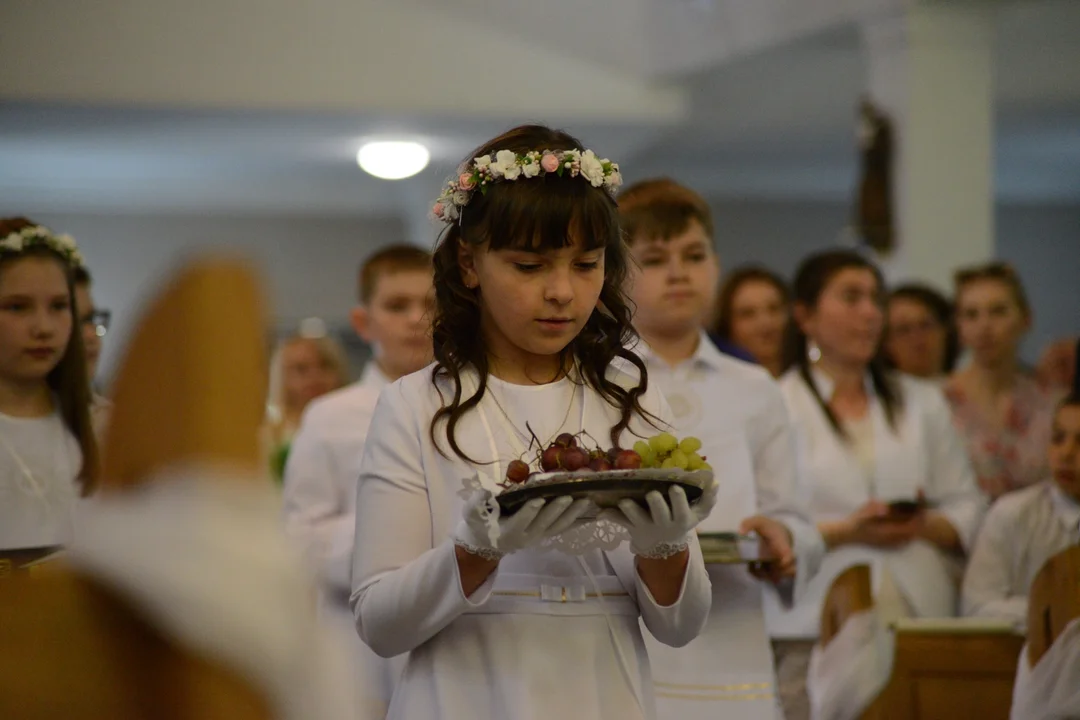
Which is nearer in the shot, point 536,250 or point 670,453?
point 670,453

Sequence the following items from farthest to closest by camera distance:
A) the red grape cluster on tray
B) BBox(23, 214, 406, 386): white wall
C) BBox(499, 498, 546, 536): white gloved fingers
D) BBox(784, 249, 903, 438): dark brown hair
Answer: BBox(23, 214, 406, 386): white wall < BBox(784, 249, 903, 438): dark brown hair < the red grape cluster on tray < BBox(499, 498, 546, 536): white gloved fingers

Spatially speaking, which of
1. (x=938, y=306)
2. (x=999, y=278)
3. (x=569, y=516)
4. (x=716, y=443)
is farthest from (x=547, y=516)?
(x=938, y=306)

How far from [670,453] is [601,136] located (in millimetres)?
9519

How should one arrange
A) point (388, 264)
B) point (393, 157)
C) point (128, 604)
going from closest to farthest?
point (128, 604), point (388, 264), point (393, 157)

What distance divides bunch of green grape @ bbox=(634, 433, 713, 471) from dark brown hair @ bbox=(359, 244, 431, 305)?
2649mm

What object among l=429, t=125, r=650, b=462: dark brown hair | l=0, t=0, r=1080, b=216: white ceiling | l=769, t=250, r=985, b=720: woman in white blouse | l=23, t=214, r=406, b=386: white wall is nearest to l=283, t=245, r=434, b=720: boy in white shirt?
l=769, t=250, r=985, b=720: woman in white blouse

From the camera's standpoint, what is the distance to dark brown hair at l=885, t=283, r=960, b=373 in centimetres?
674

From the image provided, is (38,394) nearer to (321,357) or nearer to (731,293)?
(731,293)

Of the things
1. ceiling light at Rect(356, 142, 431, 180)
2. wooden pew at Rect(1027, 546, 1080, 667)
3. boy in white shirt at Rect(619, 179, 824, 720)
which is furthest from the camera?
ceiling light at Rect(356, 142, 431, 180)

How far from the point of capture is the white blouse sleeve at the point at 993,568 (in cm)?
445

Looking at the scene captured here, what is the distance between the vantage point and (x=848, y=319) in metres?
4.99

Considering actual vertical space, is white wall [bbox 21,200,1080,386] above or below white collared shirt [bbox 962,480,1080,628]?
above

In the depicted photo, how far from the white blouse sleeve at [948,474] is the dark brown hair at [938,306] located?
1.85 m

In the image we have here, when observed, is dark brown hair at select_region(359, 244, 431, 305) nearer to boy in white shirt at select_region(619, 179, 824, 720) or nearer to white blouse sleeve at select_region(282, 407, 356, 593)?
white blouse sleeve at select_region(282, 407, 356, 593)
